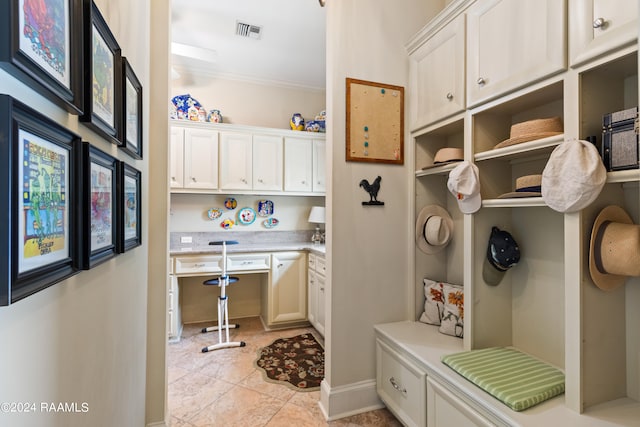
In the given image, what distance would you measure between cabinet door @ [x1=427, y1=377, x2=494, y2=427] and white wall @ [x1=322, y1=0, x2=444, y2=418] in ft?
1.75

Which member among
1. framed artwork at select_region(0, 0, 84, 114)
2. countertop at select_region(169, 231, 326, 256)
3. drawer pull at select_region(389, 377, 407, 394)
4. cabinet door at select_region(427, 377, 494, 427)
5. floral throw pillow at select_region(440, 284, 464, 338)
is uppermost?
framed artwork at select_region(0, 0, 84, 114)

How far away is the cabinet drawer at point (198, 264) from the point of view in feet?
9.80

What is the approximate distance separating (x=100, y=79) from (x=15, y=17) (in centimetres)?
39

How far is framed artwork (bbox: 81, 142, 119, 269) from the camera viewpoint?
30.6 inches

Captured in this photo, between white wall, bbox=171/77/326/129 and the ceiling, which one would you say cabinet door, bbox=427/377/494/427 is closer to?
the ceiling

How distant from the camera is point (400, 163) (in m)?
2.02

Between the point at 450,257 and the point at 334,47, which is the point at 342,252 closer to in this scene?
the point at 450,257

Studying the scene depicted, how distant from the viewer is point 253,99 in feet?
12.6

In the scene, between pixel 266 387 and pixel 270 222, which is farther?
pixel 270 222

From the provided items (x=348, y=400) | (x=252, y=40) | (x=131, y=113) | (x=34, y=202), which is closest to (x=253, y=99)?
(x=252, y=40)

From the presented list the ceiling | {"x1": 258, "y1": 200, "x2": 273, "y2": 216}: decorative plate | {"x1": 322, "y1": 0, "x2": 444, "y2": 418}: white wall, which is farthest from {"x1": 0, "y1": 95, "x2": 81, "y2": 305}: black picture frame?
{"x1": 258, "y1": 200, "x2": 273, "y2": 216}: decorative plate

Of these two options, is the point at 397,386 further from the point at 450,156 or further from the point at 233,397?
the point at 450,156

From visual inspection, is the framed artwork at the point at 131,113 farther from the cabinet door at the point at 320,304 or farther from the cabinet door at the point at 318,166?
the cabinet door at the point at 318,166

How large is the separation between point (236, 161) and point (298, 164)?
2.45 ft
